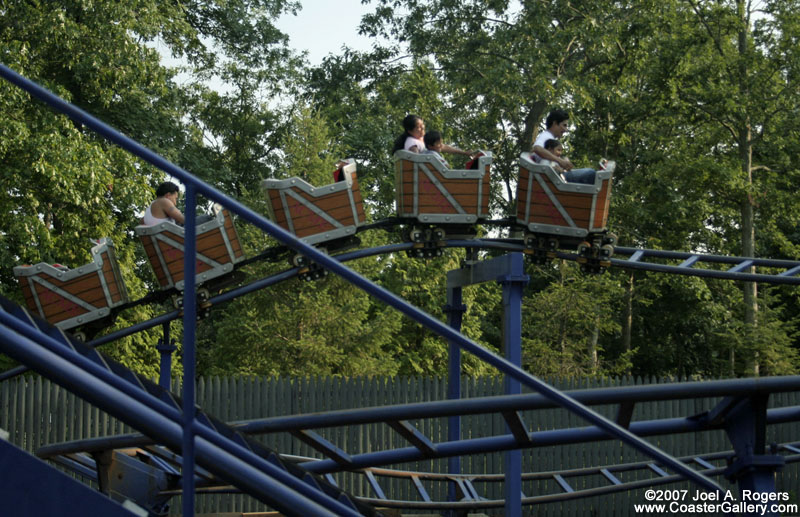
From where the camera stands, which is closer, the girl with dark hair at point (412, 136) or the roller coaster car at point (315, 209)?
the roller coaster car at point (315, 209)

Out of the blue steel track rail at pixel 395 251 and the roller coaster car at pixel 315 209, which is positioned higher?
the roller coaster car at pixel 315 209

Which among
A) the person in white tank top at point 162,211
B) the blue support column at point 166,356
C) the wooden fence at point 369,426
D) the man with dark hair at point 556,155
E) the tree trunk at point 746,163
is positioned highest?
the tree trunk at point 746,163

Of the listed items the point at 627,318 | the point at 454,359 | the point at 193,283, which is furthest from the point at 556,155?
the point at 627,318

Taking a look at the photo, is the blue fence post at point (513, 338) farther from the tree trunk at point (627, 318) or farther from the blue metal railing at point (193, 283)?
the tree trunk at point (627, 318)

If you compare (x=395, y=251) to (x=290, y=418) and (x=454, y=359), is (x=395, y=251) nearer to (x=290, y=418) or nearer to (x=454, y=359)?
(x=454, y=359)

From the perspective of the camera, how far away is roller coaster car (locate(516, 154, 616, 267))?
649 cm

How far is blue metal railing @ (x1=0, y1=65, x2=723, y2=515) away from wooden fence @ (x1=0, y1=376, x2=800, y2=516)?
7.02m

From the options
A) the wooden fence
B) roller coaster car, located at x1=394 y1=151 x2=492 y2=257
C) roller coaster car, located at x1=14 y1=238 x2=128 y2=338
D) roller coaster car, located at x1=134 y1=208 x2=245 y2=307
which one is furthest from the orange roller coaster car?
the wooden fence

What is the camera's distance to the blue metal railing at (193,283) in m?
2.52

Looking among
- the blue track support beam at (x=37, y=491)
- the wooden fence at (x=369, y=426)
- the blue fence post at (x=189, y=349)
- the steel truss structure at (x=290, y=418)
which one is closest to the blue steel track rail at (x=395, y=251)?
the steel truss structure at (x=290, y=418)

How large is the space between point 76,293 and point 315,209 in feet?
5.97

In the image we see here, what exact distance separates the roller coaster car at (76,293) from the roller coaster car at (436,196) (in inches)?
84.6

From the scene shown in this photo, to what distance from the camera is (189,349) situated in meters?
2.63

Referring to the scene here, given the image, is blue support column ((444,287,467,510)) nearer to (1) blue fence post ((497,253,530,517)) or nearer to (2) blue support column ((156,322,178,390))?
(1) blue fence post ((497,253,530,517))
